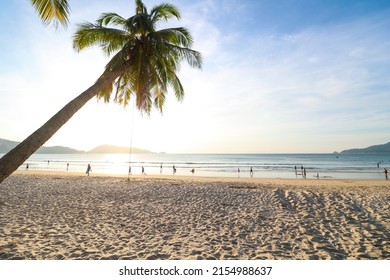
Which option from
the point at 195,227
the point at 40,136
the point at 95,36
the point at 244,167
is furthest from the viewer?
the point at 244,167

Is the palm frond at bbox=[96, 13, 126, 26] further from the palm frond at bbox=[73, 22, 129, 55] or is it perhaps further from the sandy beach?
the sandy beach

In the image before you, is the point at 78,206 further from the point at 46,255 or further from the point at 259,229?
the point at 259,229

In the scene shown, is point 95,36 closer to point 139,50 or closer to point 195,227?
point 139,50

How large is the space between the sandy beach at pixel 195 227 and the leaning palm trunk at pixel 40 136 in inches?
85.1

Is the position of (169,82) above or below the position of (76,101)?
above

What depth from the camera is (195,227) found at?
664cm

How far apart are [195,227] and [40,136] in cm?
463

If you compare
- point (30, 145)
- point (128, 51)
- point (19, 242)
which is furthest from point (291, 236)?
point (128, 51)

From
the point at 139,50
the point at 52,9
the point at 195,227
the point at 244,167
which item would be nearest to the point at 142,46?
the point at 139,50

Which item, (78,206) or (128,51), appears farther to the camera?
(78,206)

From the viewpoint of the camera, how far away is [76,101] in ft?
16.5

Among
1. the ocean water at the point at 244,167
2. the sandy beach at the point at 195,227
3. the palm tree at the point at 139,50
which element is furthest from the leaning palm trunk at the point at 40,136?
the ocean water at the point at 244,167

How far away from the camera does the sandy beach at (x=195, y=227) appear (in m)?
4.82
